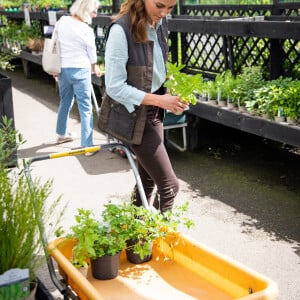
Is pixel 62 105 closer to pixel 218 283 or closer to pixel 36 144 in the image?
pixel 36 144

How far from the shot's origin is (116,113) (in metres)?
3.36

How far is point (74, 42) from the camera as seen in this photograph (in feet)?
21.1

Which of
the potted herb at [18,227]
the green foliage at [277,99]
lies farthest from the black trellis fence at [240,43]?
the potted herb at [18,227]

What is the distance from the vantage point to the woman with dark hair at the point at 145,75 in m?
3.14

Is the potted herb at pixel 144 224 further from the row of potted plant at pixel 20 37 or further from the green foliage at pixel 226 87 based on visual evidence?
the row of potted plant at pixel 20 37

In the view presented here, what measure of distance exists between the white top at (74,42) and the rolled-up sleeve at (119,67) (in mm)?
3306

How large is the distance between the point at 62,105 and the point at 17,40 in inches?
242

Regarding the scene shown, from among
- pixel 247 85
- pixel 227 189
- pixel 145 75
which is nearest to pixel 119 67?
pixel 145 75

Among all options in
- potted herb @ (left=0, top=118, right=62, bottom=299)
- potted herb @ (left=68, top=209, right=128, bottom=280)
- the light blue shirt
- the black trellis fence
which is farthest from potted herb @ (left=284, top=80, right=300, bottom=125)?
potted herb @ (left=0, top=118, right=62, bottom=299)

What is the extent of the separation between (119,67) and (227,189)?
101 inches

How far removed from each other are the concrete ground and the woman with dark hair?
1009 mm

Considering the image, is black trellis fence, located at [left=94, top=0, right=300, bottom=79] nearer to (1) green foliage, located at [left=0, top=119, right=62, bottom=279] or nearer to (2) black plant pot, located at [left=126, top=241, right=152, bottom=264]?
(2) black plant pot, located at [left=126, top=241, right=152, bottom=264]

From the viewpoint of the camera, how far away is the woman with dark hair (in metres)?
3.14

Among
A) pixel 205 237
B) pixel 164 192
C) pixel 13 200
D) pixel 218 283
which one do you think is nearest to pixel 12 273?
pixel 13 200
